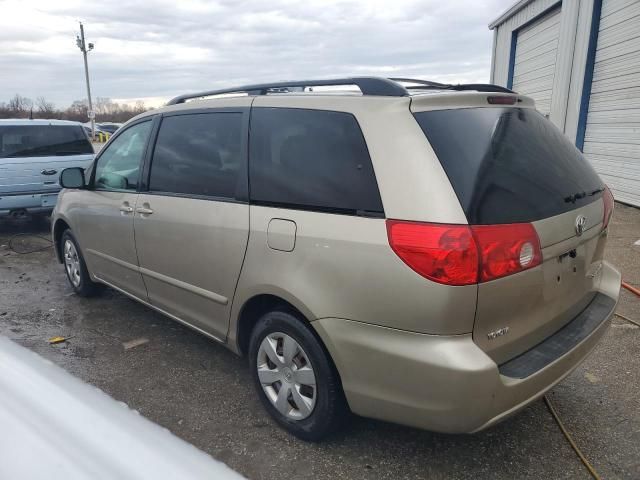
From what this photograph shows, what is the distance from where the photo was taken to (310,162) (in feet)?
8.34

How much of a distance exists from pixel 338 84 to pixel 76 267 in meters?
3.45

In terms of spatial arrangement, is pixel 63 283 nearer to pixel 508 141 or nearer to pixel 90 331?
pixel 90 331

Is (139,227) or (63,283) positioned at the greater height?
(139,227)

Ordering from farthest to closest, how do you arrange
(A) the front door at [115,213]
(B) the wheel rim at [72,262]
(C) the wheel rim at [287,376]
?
1. (B) the wheel rim at [72,262]
2. (A) the front door at [115,213]
3. (C) the wheel rim at [287,376]

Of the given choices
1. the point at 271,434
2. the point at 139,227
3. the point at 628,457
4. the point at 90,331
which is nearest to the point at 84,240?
the point at 90,331

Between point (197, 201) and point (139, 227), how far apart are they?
0.72 meters

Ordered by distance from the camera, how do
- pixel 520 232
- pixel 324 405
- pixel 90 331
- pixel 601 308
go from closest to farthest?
pixel 520 232 < pixel 324 405 < pixel 601 308 < pixel 90 331

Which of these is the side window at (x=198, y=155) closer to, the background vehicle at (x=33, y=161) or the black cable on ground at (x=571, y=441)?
the black cable on ground at (x=571, y=441)

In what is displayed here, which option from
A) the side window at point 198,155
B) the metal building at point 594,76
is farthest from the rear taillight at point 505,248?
the metal building at point 594,76

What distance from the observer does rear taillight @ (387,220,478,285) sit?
2.01m

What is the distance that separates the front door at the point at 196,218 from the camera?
2891 mm

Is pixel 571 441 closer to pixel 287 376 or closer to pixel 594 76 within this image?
pixel 287 376

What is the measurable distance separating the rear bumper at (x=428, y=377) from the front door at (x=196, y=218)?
2.80 ft

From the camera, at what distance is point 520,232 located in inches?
84.0
